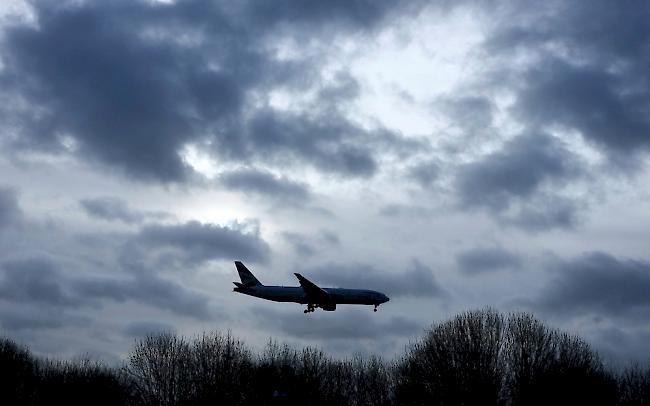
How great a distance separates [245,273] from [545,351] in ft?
253

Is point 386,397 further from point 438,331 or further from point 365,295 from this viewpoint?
point 365,295

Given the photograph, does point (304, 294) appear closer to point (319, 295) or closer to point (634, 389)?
point (319, 295)

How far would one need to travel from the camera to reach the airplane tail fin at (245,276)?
441 ft

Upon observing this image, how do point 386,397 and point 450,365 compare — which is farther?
point 386,397

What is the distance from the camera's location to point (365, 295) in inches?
4574

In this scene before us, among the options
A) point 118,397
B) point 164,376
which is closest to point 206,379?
point 164,376

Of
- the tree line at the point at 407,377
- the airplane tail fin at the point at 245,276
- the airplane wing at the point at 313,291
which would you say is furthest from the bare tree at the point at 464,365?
the airplane tail fin at the point at 245,276

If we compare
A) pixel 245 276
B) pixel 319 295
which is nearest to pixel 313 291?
pixel 319 295

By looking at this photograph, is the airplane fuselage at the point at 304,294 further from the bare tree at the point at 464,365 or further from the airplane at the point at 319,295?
the bare tree at the point at 464,365

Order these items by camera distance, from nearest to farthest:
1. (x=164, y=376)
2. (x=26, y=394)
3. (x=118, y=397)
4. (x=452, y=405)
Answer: (x=452, y=405) < (x=164, y=376) < (x=26, y=394) < (x=118, y=397)

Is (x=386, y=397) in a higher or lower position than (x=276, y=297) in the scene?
lower

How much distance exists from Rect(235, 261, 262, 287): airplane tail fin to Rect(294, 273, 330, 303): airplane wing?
19.5 metres

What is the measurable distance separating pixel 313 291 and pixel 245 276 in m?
26.2

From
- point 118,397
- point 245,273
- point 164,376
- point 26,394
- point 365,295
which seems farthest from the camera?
point 245,273
